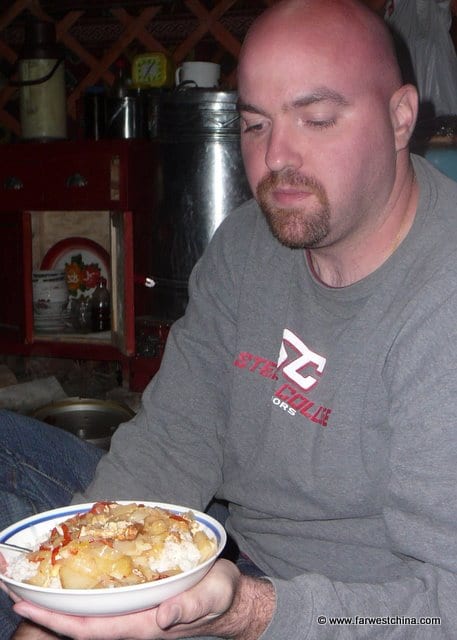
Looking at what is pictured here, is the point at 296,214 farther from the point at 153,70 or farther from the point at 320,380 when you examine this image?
the point at 153,70

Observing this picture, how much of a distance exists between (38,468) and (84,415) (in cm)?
79

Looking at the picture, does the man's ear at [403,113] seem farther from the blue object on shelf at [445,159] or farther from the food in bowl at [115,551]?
the blue object on shelf at [445,159]

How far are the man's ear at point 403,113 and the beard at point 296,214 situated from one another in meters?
0.11

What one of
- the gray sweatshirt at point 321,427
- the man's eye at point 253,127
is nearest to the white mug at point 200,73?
the gray sweatshirt at point 321,427

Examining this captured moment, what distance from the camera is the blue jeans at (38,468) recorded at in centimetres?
95

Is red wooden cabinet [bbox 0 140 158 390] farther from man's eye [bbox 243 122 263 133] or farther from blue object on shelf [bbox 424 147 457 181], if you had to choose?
man's eye [bbox 243 122 263 133]

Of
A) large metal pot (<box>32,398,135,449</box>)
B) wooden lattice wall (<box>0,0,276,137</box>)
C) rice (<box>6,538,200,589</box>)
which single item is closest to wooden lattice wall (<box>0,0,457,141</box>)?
wooden lattice wall (<box>0,0,276,137</box>)

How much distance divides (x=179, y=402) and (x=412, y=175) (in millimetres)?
387

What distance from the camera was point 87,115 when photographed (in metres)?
2.41

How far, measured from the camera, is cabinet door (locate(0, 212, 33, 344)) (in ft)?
7.93

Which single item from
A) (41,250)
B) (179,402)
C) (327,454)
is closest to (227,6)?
(41,250)

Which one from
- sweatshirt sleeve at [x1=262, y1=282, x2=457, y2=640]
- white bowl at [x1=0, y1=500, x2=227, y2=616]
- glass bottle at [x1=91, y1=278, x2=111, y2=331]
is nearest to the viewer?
white bowl at [x1=0, y1=500, x2=227, y2=616]

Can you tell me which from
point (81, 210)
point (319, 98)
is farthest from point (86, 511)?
point (81, 210)

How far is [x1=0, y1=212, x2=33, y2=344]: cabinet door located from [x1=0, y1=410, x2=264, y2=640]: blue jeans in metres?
1.44
